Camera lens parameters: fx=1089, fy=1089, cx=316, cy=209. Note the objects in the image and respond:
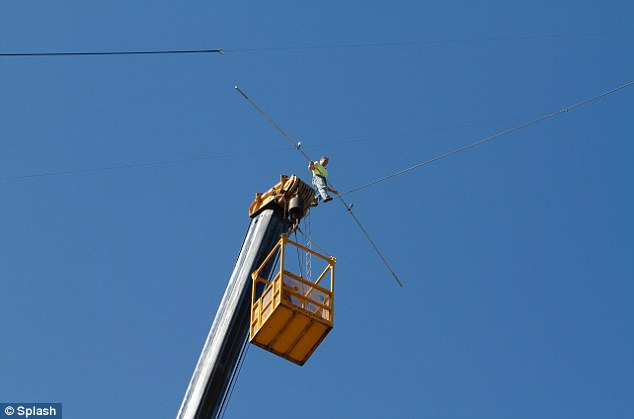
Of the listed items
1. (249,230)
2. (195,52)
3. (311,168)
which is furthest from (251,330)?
(195,52)

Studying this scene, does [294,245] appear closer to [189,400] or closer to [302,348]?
[302,348]

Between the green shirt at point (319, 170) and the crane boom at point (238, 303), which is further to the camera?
the green shirt at point (319, 170)

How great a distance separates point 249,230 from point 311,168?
2.11 metres

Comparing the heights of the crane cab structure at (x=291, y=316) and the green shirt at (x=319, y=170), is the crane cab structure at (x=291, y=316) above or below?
below

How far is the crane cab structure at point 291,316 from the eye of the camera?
19750mm

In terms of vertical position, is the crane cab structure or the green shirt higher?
the green shirt

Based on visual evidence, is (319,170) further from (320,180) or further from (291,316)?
(291,316)

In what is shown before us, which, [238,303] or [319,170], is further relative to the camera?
[319,170]

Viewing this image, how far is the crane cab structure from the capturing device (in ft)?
64.8

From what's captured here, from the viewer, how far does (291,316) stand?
19.8m

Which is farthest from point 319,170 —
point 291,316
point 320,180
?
point 291,316

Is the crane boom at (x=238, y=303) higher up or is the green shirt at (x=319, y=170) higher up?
the green shirt at (x=319, y=170)

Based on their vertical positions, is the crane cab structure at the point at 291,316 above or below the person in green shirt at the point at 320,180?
below

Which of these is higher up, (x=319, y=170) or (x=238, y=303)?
(x=319, y=170)
